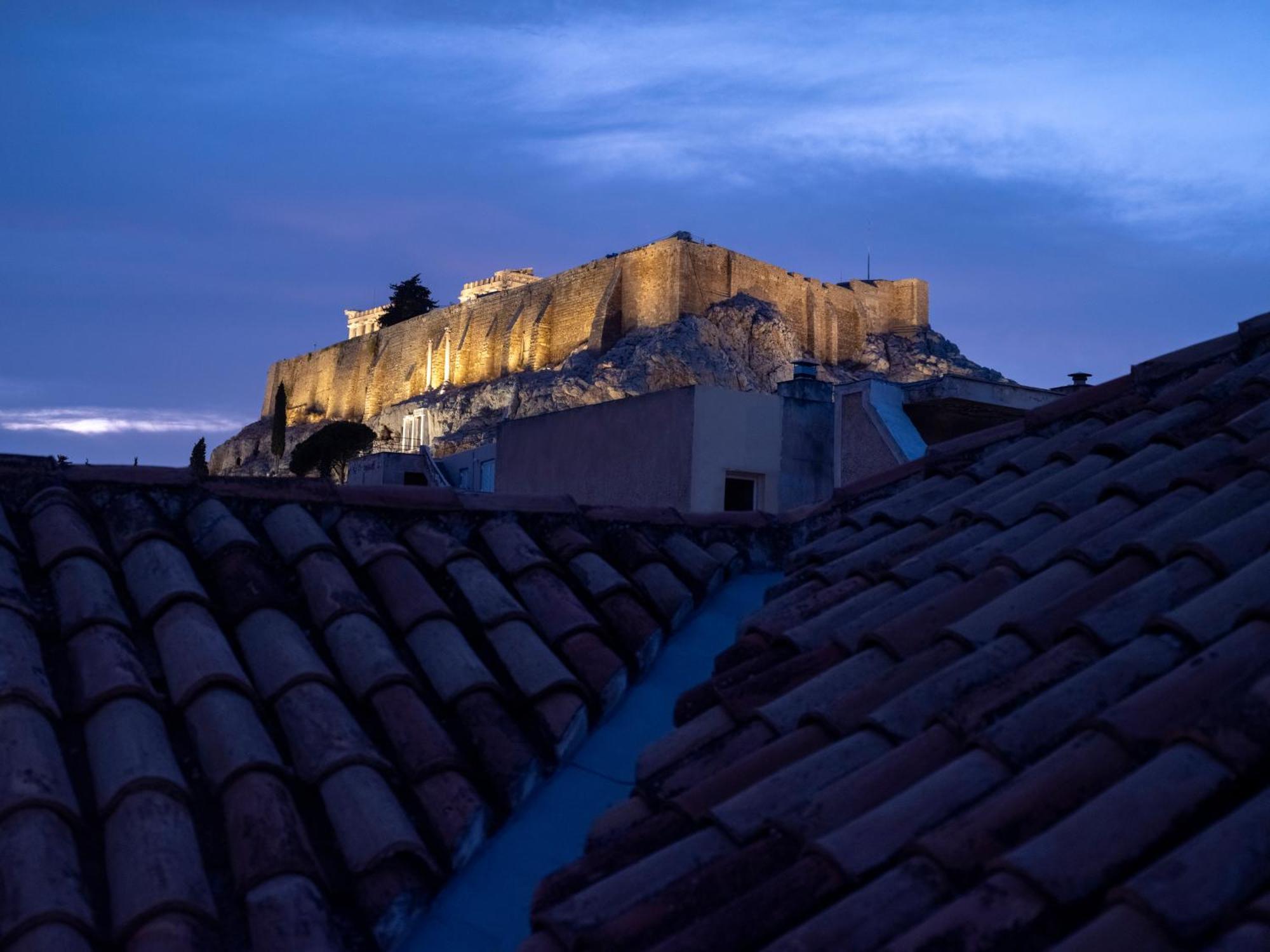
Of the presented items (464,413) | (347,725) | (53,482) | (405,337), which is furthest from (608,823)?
(405,337)

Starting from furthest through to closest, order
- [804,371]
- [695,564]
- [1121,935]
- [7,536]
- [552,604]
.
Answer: [804,371] < [695,564] < [552,604] < [7,536] < [1121,935]

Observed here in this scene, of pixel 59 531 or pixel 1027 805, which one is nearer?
pixel 1027 805

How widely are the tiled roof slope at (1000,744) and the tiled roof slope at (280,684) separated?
16.7 inches

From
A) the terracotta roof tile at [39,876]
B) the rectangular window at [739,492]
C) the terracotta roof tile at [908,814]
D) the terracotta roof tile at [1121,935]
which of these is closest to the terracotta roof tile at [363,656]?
the terracotta roof tile at [39,876]

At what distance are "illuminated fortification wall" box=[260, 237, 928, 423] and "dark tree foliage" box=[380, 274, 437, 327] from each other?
2858 millimetres

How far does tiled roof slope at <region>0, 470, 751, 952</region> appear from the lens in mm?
2611

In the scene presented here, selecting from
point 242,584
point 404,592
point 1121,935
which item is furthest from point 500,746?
point 1121,935

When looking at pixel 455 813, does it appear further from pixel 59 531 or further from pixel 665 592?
pixel 59 531

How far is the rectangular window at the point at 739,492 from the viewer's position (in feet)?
51.6

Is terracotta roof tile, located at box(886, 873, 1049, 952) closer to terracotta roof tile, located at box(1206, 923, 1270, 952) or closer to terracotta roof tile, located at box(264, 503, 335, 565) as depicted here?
terracotta roof tile, located at box(1206, 923, 1270, 952)

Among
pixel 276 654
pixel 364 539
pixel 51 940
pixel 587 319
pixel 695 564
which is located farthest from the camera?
pixel 587 319

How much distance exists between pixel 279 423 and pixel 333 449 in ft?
35.7

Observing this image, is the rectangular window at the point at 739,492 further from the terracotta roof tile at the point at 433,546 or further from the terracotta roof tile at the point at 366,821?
the terracotta roof tile at the point at 366,821

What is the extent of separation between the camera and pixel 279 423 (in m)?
64.9
